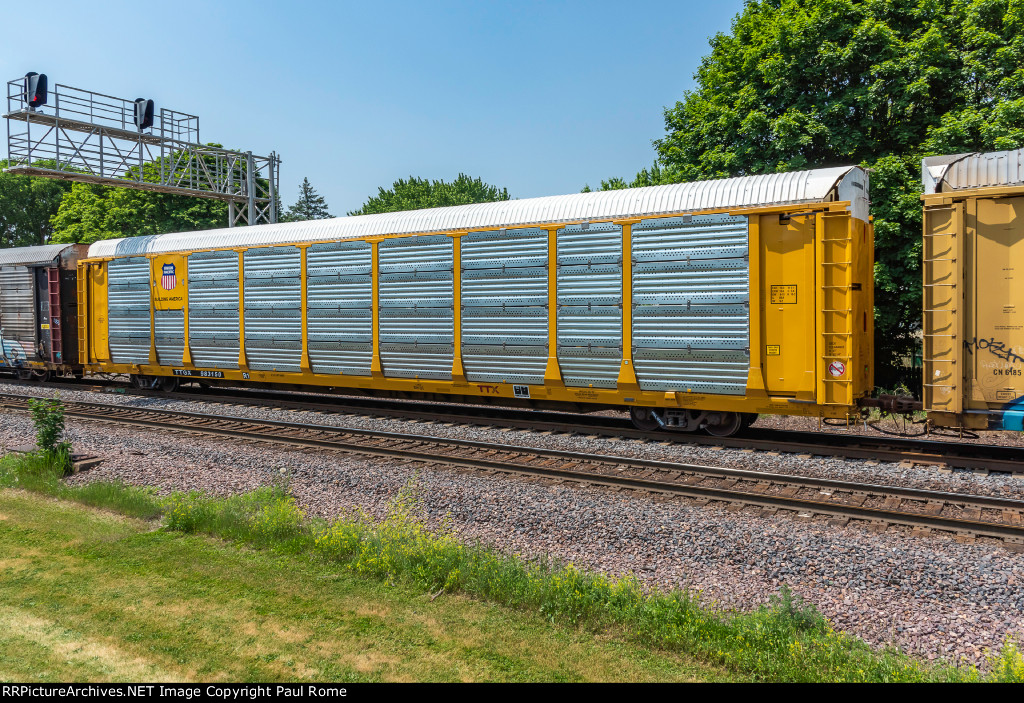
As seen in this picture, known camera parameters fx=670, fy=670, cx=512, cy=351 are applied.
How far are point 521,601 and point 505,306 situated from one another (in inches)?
297

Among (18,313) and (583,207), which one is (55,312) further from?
(583,207)

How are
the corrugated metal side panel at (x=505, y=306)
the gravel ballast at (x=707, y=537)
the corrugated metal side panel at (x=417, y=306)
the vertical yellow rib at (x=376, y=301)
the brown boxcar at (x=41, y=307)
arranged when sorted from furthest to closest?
the brown boxcar at (x=41, y=307) → the vertical yellow rib at (x=376, y=301) → the corrugated metal side panel at (x=417, y=306) → the corrugated metal side panel at (x=505, y=306) → the gravel ballast at (x=707, y=537)

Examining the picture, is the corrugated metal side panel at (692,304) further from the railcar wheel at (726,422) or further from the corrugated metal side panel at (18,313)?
the corrugated metal side panel at (18,313)

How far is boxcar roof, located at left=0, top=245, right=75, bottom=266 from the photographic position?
63.8 ft

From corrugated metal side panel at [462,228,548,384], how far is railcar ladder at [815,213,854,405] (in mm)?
4485

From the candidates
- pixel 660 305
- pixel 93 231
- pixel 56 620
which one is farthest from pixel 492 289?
pixel 93 231

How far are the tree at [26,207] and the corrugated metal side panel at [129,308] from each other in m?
53.5

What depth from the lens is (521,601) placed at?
5438 millimetres

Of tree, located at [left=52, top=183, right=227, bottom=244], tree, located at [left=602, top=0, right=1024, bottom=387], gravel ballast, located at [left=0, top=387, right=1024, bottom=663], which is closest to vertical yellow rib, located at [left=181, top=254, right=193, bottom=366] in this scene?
gravel ballast, located at [left=0, top=387, right=1024, bottom=663]

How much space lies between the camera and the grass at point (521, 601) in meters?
4.38

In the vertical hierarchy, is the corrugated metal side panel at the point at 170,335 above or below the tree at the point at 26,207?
below

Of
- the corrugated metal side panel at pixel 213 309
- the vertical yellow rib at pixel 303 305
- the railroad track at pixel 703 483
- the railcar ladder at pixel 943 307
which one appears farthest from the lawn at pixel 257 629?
the corrugated metal side panel at pixel 213 309
